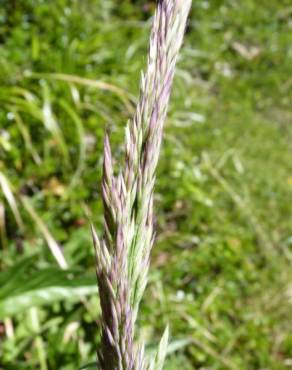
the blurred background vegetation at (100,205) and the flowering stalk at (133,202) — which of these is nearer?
the flowering stalk at (133,202)

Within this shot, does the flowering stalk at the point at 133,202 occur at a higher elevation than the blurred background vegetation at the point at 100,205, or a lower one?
higher

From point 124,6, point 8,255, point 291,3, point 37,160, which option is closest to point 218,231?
point 37,160

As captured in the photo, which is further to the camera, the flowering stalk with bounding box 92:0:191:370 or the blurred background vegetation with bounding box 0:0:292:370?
the blurred background vegetation with bounding box 0:0:292:370

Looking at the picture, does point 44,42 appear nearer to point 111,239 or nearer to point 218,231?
point 218,231

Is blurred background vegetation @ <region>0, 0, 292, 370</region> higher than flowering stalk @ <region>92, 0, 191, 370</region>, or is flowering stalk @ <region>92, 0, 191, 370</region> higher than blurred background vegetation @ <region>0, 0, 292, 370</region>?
flowering stalk @ <region>92, 0, 191, 370</region>
